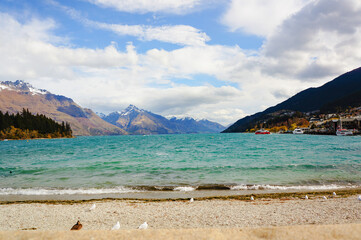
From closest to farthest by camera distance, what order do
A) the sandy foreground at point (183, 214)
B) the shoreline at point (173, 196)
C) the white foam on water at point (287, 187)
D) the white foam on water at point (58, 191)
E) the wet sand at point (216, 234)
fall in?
the wet sand at point (216, 234)
the sandy foreground at point (183, 214)
the shoreline at point (173, 196)
the white foam on water at point (58, 191)
the white foam on water at point (287, 187)

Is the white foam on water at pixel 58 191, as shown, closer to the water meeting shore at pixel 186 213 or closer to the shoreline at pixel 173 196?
the shoreline at pixel 173 196

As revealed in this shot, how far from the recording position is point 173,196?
52.5 ft

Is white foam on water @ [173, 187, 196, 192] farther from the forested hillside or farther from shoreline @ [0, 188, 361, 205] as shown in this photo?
the forested hillside

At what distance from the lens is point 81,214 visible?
11.8 m

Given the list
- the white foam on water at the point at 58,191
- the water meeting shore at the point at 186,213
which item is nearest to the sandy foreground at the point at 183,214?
the water meeting shore at the point at 186,213

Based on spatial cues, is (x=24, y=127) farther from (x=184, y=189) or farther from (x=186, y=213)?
(x=186, y=213)

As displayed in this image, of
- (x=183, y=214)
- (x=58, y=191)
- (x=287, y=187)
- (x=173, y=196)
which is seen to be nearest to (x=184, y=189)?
(x=173, y=196)

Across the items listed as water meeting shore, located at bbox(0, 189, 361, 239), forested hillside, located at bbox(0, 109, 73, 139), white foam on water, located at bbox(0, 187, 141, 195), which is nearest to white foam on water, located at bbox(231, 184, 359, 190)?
water meeting shore, located at bbox(0, 189, 361, 239)

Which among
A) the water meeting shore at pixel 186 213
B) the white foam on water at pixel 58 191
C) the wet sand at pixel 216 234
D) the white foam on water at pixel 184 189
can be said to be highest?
the wet sand at pixel 216 234

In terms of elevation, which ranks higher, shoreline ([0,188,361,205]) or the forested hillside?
the forested hillside

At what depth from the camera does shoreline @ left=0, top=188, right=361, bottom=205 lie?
48.3 ft

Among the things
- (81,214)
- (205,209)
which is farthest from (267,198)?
(81,214)

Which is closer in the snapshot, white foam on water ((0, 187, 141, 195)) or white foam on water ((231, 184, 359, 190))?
white foam on water ((0, 187, 141, 195))

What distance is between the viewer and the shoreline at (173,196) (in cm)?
1473
